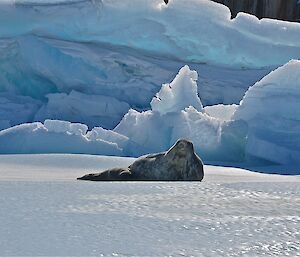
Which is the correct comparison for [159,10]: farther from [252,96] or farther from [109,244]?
[109,244]

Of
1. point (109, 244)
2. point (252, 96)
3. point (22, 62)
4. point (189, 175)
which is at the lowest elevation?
point (109, 244)

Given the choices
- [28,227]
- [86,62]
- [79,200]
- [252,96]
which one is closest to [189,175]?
[79,200]

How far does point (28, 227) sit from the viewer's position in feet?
6.81

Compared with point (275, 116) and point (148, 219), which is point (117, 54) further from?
point (148, 219)

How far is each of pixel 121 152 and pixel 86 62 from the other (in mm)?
2299

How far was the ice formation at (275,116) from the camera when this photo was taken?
218 inches

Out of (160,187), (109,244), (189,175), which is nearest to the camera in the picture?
(109,244)

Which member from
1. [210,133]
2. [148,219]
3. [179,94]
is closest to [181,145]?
[148,219]

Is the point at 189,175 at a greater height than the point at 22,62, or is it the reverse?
the point at 22,62

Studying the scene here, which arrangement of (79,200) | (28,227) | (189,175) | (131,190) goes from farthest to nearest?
(189,175) → (131,190) → (79,200) → (28,227)

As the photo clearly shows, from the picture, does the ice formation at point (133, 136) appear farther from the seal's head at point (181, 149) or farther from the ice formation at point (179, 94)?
the seal's head at point (181, 149)

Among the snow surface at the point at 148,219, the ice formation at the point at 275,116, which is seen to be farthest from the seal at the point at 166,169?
the ice formation at the point at 275,116

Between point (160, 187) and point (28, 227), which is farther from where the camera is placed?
point (160, 187)

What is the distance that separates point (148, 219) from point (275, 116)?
373 cm
